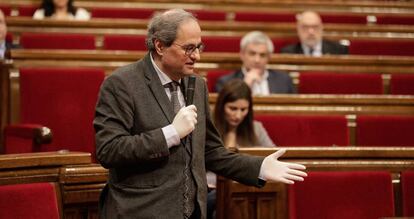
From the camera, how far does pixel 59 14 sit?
1.59 metres

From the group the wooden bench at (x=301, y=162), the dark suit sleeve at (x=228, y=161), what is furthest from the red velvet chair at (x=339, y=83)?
the dark suit sleeve at (x=228, y=161)

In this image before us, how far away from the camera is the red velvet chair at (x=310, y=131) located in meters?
1.09

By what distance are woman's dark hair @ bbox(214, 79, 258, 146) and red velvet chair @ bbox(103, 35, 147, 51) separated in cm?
40

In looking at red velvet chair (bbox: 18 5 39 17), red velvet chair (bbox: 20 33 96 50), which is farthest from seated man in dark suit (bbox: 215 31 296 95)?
red velvet chair (bbox: 18 5 39 17)

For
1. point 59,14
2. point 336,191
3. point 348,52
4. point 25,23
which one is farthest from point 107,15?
point 336,191

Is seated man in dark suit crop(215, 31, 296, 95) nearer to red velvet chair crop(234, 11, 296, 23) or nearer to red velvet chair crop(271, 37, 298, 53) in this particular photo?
red velvet chair crop(271, 37, 298, 53)

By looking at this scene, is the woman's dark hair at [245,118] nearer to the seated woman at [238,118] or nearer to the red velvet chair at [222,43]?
the seated woman at [238,118]

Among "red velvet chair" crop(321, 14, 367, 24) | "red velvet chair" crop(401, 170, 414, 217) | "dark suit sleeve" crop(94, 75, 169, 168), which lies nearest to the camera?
"dark suit sleeve" crop(94, 75, 169, 168)

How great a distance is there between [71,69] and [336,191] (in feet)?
1.74

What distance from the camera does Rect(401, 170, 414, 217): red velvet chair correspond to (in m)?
0.80

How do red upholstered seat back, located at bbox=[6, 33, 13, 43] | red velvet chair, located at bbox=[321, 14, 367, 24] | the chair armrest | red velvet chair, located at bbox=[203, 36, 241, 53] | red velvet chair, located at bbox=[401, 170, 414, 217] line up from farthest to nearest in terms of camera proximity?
red velvet chair, located at bbox=[321, 14, 367, 24]
red velvet chair, located at bbox=[203, 36, 241, 53]
red upholstered seat back, located at bbox=[6, 33, 13, 43]
the chair armrest
red velvet chair, located at bbox=[401, 170, 414, 217]

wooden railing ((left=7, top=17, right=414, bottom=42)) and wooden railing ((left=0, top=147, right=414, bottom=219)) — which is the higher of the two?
wooden railing ((left=7, top=17, right=414, bottom=42))

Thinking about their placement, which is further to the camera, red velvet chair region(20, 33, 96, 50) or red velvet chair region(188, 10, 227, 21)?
red velvet chair region(188, 10, 227, 21)

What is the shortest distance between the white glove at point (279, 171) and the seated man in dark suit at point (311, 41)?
2.80 ft
